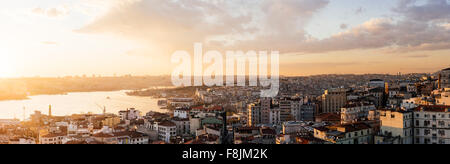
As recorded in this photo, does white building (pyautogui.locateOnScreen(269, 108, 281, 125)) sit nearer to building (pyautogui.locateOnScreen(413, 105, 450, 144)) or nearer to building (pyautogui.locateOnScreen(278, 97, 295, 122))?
building (pyautogui.locateOnScreen(278, 97, 295, 122))

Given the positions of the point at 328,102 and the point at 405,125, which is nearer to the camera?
the point at 405,125

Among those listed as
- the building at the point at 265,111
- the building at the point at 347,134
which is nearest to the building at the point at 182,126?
the building at the point at 265,111

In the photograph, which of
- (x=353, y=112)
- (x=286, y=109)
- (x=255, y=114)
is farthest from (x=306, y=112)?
(x=353, y=112)

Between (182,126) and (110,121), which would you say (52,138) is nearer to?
(182,126)

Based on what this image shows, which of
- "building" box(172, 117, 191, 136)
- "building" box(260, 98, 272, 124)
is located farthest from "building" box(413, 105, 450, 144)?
"building" box(260, 98, 272, 124)

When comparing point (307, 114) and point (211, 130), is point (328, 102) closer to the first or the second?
point (307, 114)
